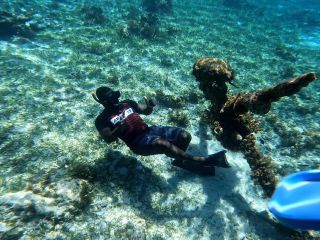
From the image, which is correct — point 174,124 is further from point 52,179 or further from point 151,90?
point 52,179

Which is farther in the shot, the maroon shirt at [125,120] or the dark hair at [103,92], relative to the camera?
the dark hair at [103,92]

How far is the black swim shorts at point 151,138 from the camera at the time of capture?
23.3ft

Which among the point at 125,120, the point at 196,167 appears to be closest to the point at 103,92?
the point at 125,120

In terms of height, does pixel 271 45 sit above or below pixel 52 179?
below

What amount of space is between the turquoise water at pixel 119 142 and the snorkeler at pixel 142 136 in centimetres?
53

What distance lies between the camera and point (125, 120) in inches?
288

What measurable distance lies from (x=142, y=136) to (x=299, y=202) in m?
4.18

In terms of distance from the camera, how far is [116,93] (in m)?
7.41

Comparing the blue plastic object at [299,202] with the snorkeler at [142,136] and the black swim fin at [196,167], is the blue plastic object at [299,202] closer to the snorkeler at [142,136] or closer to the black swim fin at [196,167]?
the snorkeler at [142,136]

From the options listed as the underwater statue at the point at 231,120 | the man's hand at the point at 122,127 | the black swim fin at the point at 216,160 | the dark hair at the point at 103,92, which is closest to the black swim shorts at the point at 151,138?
the man's hand at the point at 122,127

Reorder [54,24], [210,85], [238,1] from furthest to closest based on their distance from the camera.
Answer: [238,1]
[54,24]
[210,85]

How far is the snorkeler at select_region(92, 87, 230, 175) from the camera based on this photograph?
7086mm

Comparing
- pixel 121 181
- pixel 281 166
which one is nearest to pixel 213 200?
pixel 121 181

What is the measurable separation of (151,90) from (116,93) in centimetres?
416
